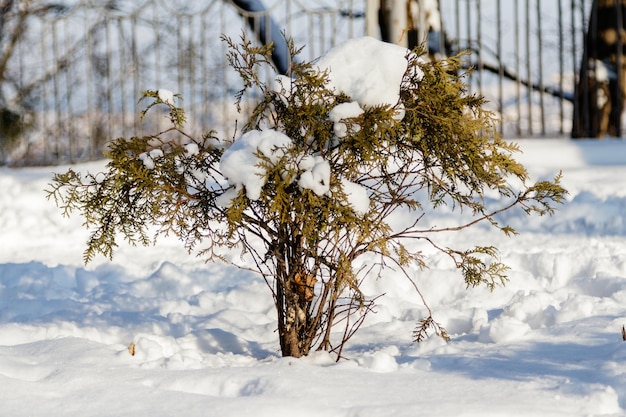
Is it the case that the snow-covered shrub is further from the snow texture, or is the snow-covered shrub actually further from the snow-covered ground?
the snow-covered ground

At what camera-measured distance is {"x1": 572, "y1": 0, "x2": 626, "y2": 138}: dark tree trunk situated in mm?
8750

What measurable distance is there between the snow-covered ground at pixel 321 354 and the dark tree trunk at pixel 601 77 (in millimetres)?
2035

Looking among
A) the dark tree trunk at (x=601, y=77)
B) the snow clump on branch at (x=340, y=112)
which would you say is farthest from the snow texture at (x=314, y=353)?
→ the dark tree trunk at (x=601, y=77)

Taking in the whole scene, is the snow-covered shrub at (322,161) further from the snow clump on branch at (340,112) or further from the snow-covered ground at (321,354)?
the snow-covered ground at (321,354)

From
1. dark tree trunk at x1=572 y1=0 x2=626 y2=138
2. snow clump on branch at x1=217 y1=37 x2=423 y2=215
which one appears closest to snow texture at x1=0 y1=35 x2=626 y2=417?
snow clump on branch at x1=217 y1=37 x2=423 y2=215

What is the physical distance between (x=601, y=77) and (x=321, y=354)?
21.9 ft

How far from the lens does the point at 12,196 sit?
8.27m

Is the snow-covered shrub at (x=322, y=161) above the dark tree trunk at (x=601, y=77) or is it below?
below

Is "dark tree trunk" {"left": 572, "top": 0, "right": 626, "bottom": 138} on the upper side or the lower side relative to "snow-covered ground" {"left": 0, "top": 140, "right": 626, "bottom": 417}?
upper

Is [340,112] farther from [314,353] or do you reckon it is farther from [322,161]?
[314,353]

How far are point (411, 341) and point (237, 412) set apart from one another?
1.36 metres

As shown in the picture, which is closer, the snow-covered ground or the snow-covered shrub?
the snow-covered ground

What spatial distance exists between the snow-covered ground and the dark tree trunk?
204cm

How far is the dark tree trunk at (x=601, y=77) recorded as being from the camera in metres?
8.75
